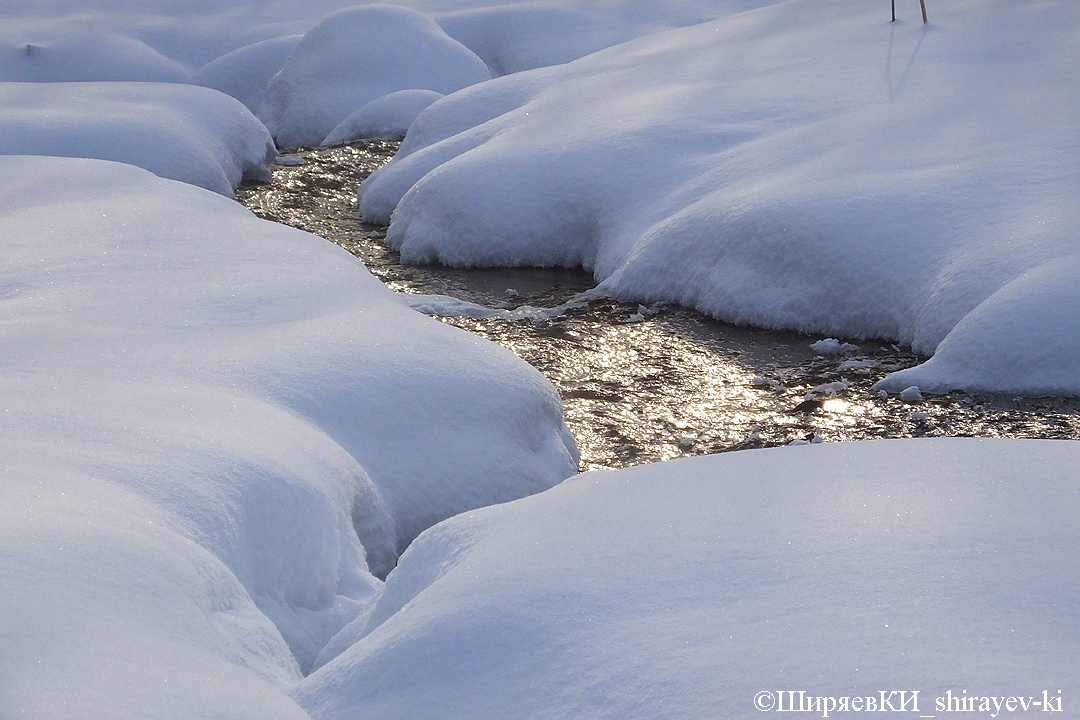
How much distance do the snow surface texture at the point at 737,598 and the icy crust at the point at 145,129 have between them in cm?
851

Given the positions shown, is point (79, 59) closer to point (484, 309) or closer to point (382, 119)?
point (382, 119)

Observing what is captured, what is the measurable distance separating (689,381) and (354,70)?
33.2ft

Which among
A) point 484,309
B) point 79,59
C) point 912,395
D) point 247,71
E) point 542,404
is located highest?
point 79,59

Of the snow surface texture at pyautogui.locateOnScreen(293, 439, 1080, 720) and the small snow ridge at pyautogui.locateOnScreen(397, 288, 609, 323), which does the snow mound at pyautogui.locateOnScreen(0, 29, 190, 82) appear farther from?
the snow surface texture at pyautogui.locateOnScreen(293, 439, 1080, 720)

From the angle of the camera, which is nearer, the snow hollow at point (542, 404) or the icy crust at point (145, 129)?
the snow hollow at point (542, 404)

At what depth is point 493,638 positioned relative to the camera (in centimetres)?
261

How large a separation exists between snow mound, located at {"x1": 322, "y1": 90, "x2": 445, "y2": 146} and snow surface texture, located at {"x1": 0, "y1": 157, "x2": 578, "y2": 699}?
6507 mm

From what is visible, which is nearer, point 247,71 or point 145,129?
point 145,129

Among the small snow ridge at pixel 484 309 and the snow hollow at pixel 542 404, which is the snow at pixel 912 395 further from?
the small snow ridge at pixel 484 309

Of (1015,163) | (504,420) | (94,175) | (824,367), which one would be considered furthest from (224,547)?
(1015,163)

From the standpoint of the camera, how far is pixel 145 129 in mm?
11156

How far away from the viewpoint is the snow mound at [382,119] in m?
13.7

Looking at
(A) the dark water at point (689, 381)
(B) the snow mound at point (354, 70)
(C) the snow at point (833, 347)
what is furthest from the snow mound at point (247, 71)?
(C) the snow at point (833, 347)

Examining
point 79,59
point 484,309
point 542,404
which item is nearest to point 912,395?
point 542,404
